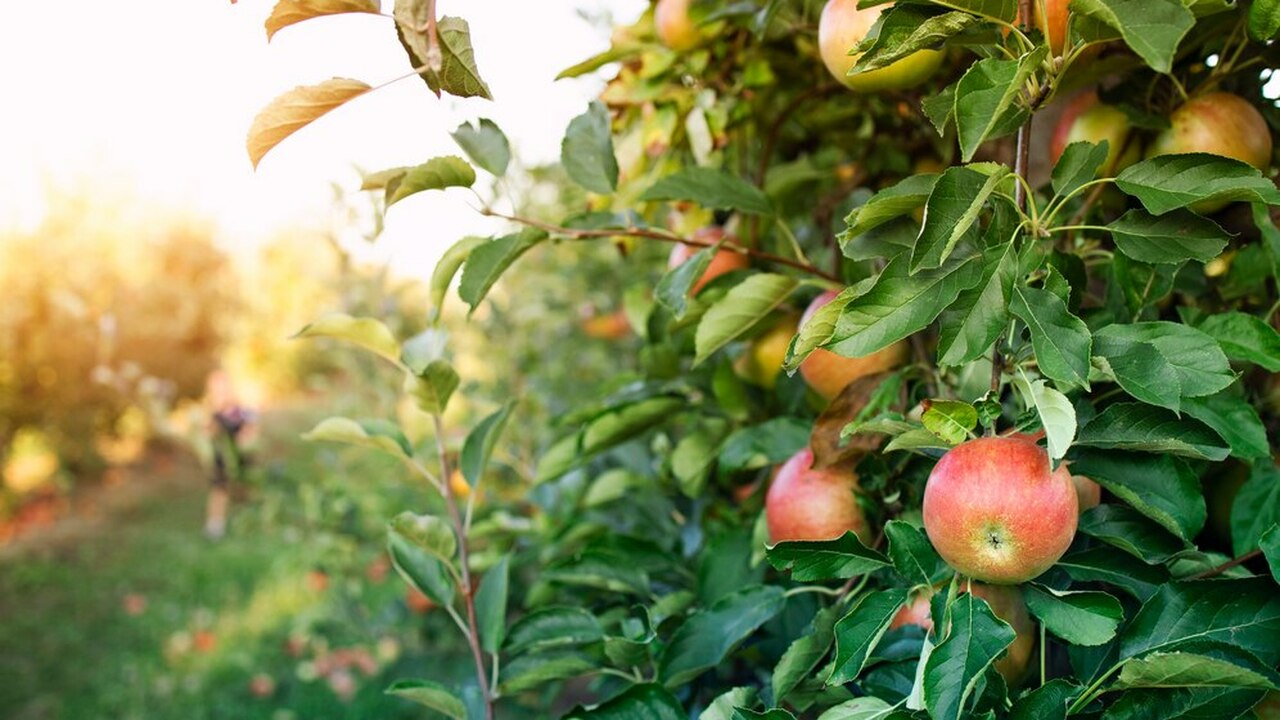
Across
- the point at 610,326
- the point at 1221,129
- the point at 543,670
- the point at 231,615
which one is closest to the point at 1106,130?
the point at 1221,129

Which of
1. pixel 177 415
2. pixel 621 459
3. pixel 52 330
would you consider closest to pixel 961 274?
pixel 621 459

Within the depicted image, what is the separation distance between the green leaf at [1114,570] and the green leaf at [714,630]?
0.22 meters

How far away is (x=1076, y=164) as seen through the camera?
0.58 metres

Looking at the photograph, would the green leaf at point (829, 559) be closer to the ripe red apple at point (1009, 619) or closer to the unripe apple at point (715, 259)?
the ripe red apple at point (1009, 619)

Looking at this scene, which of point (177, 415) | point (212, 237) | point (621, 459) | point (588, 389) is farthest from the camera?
point (212, 237)

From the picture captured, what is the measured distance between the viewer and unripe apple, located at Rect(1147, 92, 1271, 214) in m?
0.70

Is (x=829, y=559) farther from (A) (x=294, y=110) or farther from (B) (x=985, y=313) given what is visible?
(A) (x=294, y=110)

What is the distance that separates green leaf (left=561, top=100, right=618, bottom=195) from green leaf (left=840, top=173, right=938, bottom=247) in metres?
0.28

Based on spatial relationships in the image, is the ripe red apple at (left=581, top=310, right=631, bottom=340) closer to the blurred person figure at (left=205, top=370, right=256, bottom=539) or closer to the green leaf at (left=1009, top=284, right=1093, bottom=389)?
the green leaf at (left=1009, top=284, right=1093, bottom=389)

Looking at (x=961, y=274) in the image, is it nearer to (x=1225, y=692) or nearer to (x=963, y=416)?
(x=963, y=416)

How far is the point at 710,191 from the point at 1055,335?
36cm

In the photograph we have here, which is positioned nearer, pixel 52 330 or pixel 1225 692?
pixel 1225 692

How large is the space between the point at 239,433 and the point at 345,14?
7580mm

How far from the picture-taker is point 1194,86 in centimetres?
78
